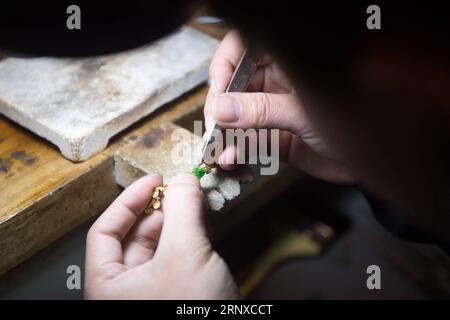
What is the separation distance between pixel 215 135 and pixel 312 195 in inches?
35.8

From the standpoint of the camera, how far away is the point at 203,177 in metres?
0.92

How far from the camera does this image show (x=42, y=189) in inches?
34.4

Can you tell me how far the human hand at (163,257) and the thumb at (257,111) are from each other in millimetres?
124

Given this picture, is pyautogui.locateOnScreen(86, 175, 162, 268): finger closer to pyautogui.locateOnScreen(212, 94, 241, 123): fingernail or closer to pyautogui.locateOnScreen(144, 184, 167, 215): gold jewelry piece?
pyautogui.locateOnScreen(144, 184, 167, 215): gold jewelry piece

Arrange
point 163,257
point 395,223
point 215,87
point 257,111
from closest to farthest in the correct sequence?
1. point 163,257
2. point 257,111
3. point 215,87
4. point 395,223

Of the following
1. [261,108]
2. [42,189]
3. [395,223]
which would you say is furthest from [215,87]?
[395,223]

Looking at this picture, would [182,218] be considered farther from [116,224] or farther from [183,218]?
[116,224]

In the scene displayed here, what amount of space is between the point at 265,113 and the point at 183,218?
0.82 feet

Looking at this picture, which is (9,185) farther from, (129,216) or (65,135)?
(129,216)

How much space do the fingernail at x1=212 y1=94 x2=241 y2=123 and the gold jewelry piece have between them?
0.16m

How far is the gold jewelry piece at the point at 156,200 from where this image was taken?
Answer: 843mm

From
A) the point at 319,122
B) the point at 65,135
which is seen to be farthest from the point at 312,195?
the point at 319,122
